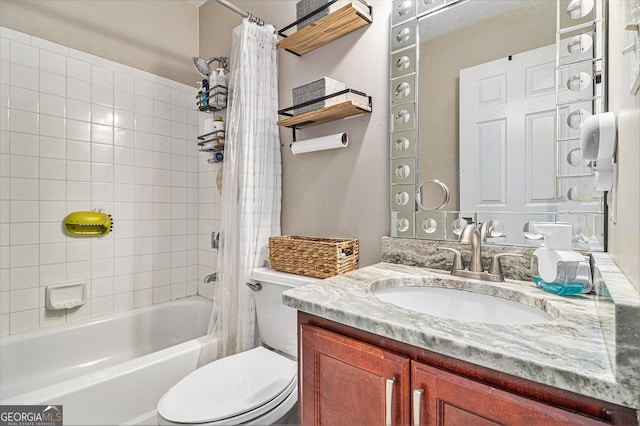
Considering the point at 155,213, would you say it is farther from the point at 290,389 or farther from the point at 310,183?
the point at 290,389

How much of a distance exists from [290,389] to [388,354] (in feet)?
2.21

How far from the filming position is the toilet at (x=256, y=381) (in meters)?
0.97

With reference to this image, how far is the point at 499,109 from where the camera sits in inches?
40.6

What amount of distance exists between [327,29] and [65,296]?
2022mm

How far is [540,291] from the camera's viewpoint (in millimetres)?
837

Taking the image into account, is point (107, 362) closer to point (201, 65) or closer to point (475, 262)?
point (201, 65)

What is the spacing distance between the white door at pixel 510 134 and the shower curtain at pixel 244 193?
970 millimetres

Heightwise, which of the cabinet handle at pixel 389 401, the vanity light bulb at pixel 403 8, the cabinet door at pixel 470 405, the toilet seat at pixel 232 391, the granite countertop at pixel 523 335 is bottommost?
the toilet seat at pixel 232 391

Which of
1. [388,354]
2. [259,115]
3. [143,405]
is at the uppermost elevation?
[259,115]

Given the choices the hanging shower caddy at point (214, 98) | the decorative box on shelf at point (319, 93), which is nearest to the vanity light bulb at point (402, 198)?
the decorative box on shelf at point (319, 93)

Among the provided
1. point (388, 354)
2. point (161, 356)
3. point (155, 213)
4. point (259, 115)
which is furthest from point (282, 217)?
point (388, 354)

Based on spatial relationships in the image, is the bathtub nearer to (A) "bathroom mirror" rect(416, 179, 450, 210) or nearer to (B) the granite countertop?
(B) the granite countertop

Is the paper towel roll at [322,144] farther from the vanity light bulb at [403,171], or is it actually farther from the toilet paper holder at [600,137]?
the toilet paper holder at [600,137]

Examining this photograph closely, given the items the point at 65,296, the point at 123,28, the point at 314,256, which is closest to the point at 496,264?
the point at 314,256
